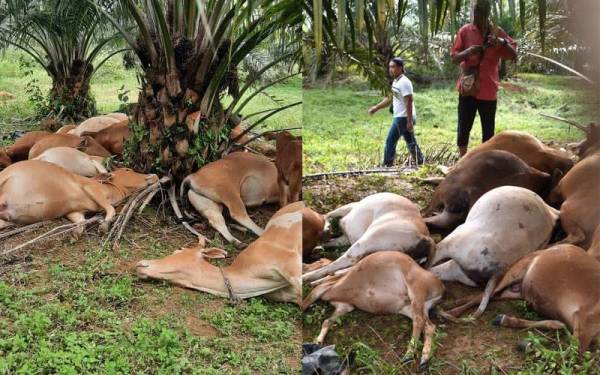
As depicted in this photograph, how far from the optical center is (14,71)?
45.6ft

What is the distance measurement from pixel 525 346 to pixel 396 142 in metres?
0.57

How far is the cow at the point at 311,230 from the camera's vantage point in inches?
67.8

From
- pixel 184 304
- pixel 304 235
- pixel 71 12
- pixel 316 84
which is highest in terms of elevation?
pixel 71 12

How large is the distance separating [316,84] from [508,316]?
72 cm

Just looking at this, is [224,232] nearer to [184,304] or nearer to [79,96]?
[184,304]

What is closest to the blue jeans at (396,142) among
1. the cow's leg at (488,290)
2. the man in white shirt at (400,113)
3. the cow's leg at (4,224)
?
the man in white shirt at (400,113)

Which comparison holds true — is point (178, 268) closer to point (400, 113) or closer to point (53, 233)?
point (53, 233)

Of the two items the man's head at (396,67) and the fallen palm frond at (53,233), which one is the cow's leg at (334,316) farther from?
the fallen palm frond at (53,233)

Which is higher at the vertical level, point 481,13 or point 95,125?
point 481,13

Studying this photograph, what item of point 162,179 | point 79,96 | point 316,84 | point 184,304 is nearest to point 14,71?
point 79,96

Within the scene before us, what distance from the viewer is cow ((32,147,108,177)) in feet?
14.4

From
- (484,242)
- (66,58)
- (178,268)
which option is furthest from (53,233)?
(66,58)

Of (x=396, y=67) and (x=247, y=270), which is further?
(x=247, y=270)

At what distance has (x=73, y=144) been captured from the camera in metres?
4.89
